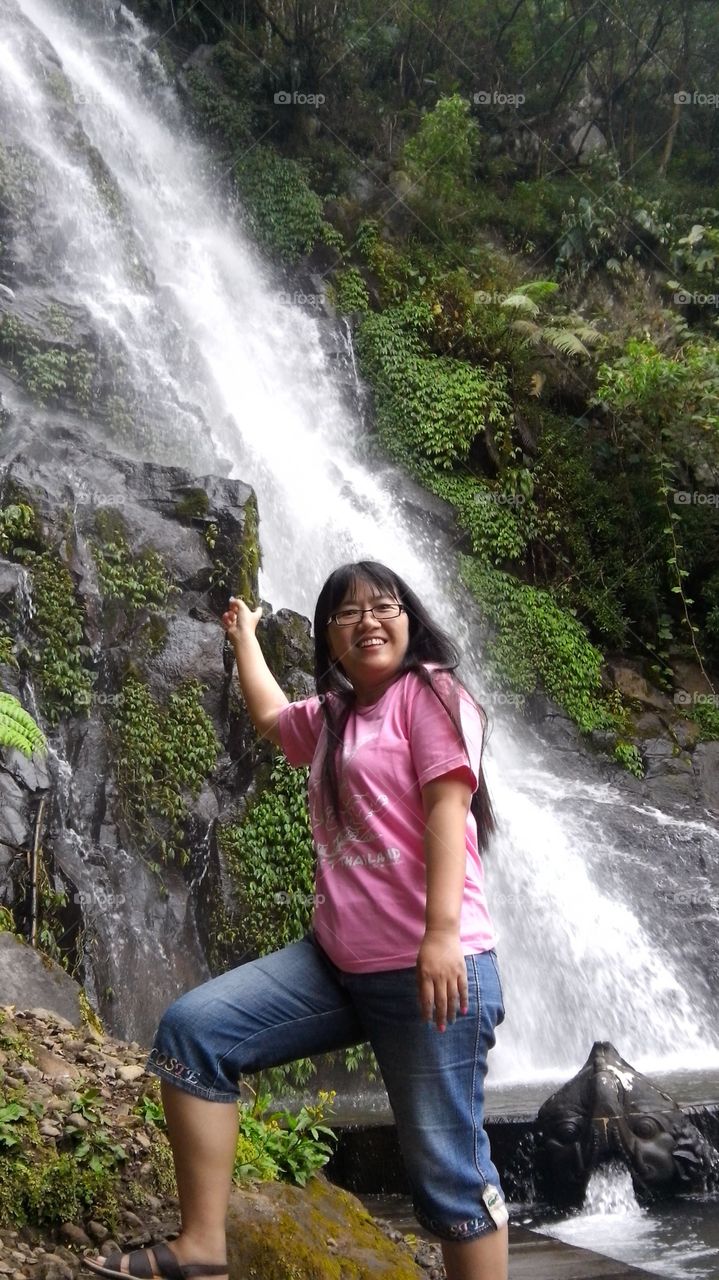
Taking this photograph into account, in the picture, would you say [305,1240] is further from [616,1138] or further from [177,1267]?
[616,1138]

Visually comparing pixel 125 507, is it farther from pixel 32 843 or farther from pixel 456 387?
pixel 456 387

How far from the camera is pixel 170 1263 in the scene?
2.12 meters

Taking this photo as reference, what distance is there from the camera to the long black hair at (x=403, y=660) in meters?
2.46

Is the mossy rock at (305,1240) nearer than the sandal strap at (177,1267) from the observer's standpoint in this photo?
No

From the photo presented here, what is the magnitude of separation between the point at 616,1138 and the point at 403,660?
11.4ft

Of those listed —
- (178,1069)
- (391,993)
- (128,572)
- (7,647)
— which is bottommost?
(178,1069)

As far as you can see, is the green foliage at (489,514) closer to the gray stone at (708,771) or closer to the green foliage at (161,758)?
the gray stone at (708,771)

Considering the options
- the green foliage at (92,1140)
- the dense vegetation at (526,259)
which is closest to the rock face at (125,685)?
the green foliage at (92,1140)

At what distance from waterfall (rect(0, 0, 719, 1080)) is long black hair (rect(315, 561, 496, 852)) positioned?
5885 millimetres

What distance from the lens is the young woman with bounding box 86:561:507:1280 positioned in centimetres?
213

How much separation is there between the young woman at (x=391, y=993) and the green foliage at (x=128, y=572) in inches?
246

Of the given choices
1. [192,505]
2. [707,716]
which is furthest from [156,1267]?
[707,716]

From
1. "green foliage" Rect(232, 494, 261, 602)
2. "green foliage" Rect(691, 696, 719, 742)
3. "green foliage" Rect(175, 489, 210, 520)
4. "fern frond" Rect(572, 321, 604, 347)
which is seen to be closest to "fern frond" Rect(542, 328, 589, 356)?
"fern frond" Rect(572, 321, 604, 347)

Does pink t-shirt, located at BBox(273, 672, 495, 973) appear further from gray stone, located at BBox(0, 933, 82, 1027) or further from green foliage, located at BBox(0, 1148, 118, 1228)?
gray stone, located at BBox(0, 933, 82, 1027)
